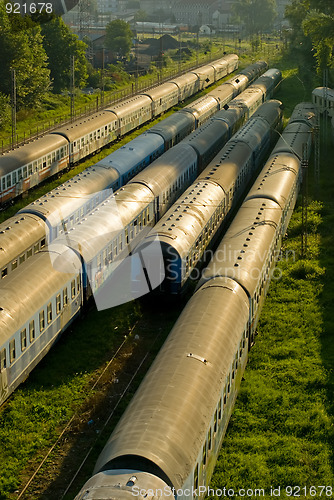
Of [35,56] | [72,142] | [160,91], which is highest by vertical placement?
[35,56]

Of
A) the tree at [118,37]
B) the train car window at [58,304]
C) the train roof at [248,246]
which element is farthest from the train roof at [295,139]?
the tree at [118,37]

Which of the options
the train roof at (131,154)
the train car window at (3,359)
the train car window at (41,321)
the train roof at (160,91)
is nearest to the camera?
the train car window at (3,359)

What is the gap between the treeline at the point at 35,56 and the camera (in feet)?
221

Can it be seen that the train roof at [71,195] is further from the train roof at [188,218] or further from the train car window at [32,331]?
the train car window at [32,331]

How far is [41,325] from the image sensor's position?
21.9 meters

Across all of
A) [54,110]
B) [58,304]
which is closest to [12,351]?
[58,304]

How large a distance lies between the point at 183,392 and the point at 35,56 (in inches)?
2599

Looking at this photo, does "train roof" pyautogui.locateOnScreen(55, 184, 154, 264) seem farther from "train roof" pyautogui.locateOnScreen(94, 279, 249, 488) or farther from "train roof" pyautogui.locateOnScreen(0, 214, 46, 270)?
"train roof" pyautogui.locateOnScreen(94, 279, 249, 488)

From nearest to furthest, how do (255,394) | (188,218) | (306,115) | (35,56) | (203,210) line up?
(255,394)
(188,218)
(203,210)
(306,115)
(35,56)

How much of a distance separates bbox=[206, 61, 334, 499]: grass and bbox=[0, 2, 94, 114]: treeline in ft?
145

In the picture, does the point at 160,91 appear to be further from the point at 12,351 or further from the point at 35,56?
the point at 12,351

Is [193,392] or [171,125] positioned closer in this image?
[193,392]

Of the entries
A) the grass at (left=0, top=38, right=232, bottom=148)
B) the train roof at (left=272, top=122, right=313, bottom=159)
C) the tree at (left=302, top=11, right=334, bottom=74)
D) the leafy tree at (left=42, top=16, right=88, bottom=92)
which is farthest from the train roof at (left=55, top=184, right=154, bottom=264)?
the leafy tree at (left=42, top=16, right=88, bottom=92)

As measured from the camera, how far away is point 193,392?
607 inches
